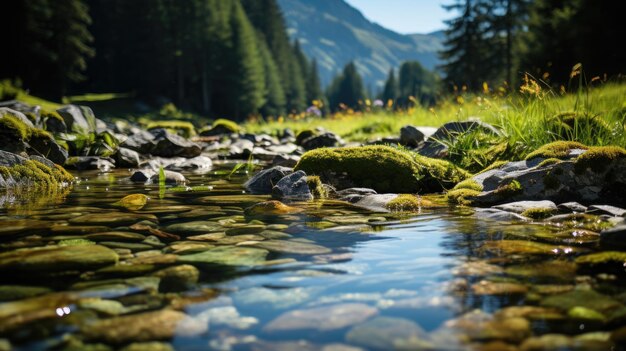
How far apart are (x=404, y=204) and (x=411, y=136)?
630cm

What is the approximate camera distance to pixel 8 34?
1281 inches

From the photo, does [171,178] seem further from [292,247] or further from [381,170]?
[292,247]

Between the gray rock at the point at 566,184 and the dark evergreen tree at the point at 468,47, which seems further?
the dark evergreen tree at the point at 468,47

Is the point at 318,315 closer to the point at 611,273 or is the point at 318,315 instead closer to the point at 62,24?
the point at 611,273

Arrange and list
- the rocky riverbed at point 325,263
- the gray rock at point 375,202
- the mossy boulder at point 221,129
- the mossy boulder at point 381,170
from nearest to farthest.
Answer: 1. the rocky riverbed at point 325,263
2. the gray rock at point 375,202
3. the mossy boulder at point 381,170
4. the mossy boulder at point 221,129

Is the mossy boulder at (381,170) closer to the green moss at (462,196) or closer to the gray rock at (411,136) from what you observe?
the green moss at (462,196)

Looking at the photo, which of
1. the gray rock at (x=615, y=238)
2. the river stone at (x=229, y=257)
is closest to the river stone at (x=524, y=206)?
the gray rock at (x=615, y=238)

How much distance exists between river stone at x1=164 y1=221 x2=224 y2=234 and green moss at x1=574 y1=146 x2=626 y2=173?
3.35 metres

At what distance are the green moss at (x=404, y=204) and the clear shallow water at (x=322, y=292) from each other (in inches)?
33.9

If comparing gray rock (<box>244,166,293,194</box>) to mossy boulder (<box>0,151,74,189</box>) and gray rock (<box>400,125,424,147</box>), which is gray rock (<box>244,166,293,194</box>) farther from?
gray rock (<box>400,125,424,147</box>)

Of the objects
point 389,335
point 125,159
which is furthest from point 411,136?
point 389,335

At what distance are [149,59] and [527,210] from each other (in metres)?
51.7

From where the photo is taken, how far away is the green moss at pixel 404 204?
4727 millimetres

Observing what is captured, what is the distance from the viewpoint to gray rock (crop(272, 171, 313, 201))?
223 inches
